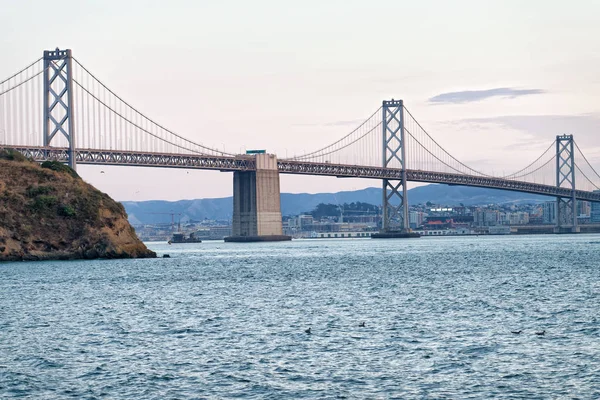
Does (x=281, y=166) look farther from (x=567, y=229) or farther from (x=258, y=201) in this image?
(x=567, y=229)

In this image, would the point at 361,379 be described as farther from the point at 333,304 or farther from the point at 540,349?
the point at 333,304

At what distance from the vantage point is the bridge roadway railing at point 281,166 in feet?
295

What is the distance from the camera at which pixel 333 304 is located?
104 feet

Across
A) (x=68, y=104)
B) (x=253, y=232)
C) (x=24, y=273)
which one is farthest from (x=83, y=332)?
(x=253, y=232)

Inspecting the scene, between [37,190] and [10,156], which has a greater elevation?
[10,156]

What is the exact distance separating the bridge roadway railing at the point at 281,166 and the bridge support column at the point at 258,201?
154 centimetres

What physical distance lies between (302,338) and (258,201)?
89.3m

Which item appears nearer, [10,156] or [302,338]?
[302,338]

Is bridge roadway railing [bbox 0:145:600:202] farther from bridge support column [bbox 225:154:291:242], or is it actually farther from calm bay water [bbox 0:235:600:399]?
calm bay water [bbox 0:235:600:399]

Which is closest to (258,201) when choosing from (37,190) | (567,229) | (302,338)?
(37,190)

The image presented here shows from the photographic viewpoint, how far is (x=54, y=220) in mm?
59250

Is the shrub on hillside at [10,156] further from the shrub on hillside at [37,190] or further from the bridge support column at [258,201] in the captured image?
the bridge support column at [258,201]

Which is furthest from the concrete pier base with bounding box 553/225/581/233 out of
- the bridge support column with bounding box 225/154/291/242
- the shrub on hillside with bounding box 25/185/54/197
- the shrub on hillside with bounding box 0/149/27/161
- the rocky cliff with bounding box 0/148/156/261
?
the shrub on hillside with bounding box 25/185/54/197

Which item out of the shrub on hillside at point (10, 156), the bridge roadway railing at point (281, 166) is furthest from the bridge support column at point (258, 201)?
the shrub on hillside at point (10, 156)
